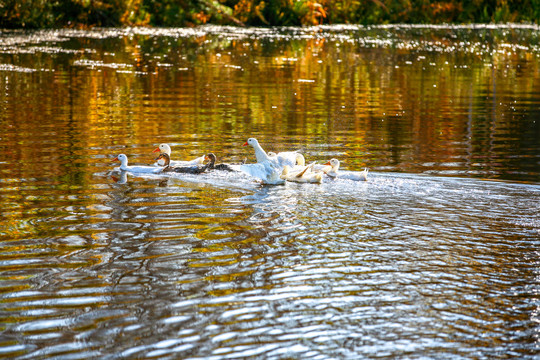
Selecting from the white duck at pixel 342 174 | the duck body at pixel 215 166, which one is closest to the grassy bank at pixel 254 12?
the duck body at pixel 215 166

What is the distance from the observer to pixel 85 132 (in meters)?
13.8

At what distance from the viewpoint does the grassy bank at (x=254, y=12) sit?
42.0m

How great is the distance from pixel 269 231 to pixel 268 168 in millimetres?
2542

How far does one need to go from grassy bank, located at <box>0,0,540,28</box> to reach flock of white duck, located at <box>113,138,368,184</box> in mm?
31378

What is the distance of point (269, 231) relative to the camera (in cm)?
778

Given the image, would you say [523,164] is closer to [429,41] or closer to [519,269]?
[519,269]

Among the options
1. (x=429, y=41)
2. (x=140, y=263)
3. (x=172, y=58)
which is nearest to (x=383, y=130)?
(x=140, y=263)

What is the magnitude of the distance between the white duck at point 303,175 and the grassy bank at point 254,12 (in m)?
32.5

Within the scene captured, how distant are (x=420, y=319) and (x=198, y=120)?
10.1 m

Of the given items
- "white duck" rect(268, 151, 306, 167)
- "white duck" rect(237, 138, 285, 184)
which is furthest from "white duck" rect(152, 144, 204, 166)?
"white duck" rect(268, 151, 306, 167)

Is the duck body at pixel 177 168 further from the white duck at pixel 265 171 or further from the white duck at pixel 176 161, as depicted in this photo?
the white duck at pixel 265 171

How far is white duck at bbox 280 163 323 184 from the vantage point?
1015 centimetres

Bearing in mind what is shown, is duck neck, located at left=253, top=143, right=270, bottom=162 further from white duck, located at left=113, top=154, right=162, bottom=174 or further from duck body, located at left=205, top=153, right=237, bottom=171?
white duck, located at left=113, top=154, right=162, bottom=174

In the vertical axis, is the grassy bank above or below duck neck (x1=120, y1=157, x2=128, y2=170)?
above
